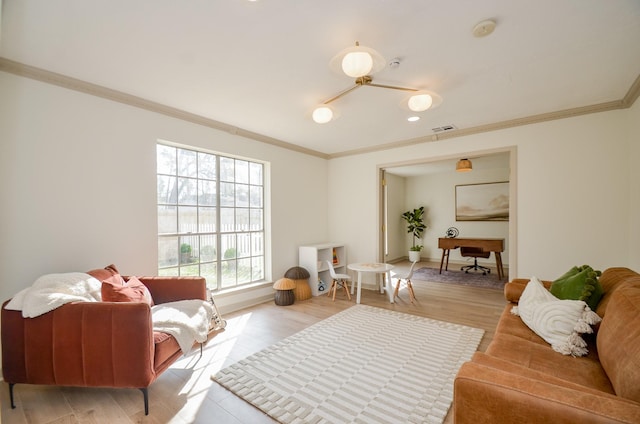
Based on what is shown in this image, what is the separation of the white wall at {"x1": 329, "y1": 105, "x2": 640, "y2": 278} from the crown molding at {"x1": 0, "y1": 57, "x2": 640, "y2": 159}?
86mm

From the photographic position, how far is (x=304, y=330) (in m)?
3.20

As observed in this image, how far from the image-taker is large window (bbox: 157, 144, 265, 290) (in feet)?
11.1

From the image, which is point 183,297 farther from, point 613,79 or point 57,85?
point 613,79

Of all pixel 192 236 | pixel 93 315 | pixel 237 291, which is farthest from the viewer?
pixel 237 291

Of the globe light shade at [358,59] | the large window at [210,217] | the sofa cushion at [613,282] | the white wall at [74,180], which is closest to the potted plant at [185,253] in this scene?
the large window at [210,217]

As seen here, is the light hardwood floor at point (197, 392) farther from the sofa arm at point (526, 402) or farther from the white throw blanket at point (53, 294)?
the sofa arm at point (526, 402)

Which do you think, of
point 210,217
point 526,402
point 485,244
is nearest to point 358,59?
point 526,402

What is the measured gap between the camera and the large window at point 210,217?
11.1 feet

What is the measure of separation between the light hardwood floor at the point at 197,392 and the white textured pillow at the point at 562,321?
822 mm

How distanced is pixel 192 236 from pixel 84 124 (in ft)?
5.21

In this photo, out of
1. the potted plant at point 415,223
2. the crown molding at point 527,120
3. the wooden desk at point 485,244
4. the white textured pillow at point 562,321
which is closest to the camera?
the white textured pillow at point 562,321

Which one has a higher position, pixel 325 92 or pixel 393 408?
pixel 325 92

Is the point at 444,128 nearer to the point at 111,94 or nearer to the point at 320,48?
the point at 320,48

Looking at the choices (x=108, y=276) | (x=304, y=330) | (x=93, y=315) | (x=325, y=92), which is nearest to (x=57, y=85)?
(x=108, y=276)
